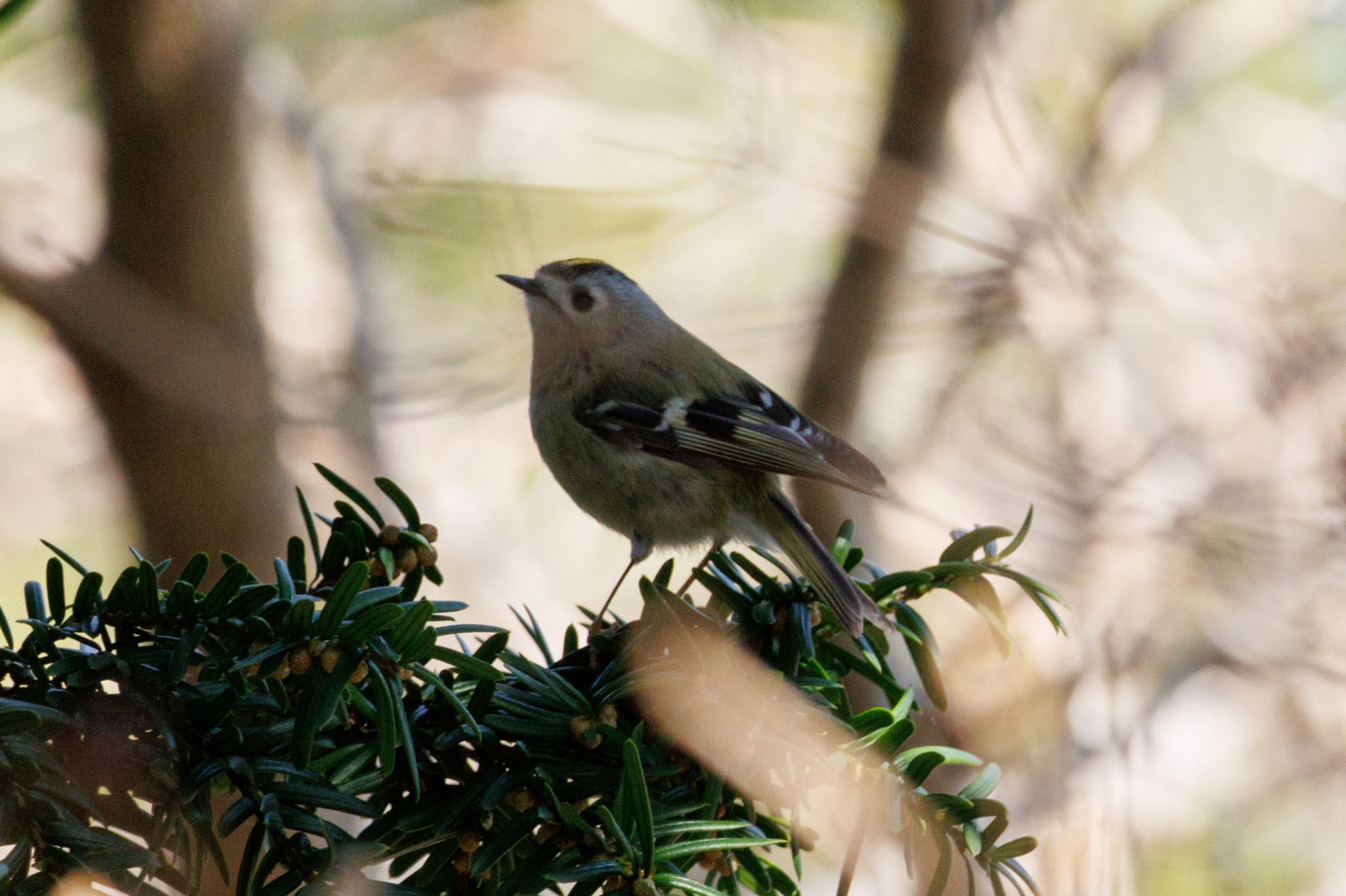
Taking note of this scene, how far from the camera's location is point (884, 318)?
6.86 feet

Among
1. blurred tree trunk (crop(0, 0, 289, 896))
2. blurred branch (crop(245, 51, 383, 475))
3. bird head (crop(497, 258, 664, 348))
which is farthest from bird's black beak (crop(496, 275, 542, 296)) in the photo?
blurred branch (crop(245, 51, 383, 475))

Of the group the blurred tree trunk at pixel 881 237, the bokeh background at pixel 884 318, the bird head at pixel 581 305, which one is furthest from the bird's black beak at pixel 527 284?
the blurred tree trunk at pixel 881 237

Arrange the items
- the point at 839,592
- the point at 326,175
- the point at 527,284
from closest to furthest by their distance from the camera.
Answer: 1. the point at 839,592
2. the point at 527,284
3. the point at 326,175

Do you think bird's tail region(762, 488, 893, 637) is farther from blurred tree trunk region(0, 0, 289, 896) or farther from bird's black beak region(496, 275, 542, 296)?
blurred tree trunk region(0, 0, 289, 896)

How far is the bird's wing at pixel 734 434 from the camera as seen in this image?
1.27 meters

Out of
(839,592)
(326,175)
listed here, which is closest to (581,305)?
(839,592)

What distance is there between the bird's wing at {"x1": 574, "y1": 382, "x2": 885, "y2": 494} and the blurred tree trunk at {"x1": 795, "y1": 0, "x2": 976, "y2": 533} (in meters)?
0.59

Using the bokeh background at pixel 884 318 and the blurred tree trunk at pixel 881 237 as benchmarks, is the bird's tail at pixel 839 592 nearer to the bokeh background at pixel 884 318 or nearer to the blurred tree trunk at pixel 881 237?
the bokeh background at pixel 884 318

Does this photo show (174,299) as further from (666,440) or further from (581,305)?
(666,440)

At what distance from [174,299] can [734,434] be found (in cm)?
114

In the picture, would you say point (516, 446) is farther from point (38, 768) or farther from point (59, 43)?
point (38, 768)

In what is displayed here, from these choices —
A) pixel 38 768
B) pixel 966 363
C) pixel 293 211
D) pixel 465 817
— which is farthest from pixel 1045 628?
pixel 293 211

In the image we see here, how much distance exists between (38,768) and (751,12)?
2397 mm

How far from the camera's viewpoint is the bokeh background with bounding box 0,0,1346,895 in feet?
5.43
